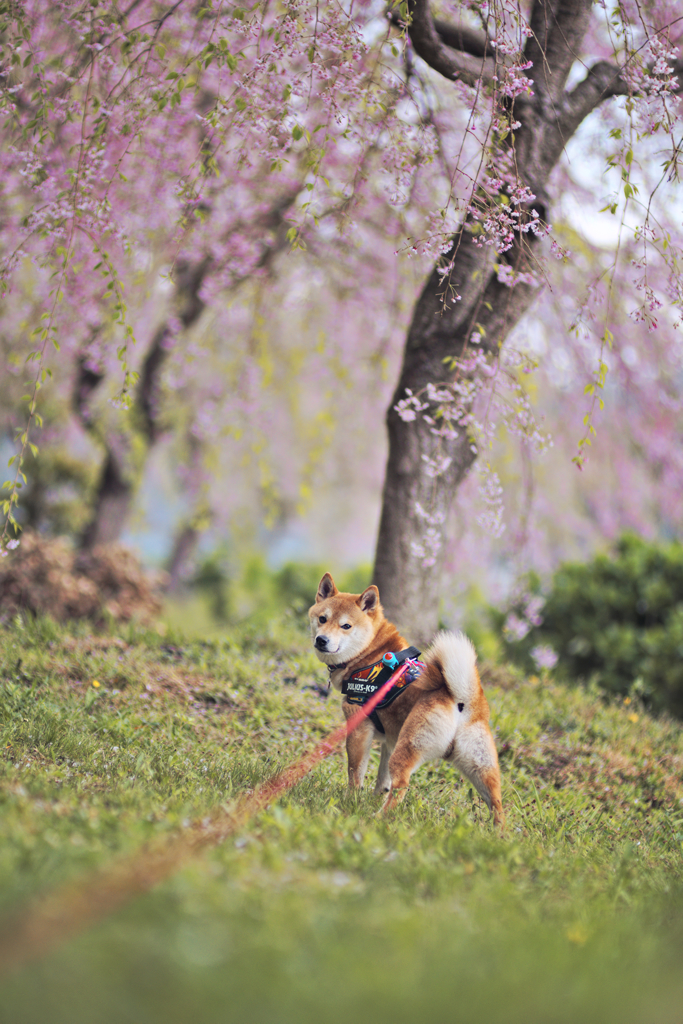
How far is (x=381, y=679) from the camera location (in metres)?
3.48

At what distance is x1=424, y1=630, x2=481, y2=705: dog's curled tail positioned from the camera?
126 inches

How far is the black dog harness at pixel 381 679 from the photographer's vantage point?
136 inches

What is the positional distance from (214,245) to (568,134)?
352 centimetres

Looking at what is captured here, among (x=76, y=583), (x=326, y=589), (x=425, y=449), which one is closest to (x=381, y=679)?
(x=326, y=589)

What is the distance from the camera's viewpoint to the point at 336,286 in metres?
8.68

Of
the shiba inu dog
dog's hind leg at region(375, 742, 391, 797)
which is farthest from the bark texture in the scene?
dog's hind leg at region(375, 742, 391, 797)

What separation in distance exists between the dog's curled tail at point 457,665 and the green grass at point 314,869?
21.3 inches

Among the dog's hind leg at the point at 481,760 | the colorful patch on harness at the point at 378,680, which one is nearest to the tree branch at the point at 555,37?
the colorful patch on harness at the point at 378,680

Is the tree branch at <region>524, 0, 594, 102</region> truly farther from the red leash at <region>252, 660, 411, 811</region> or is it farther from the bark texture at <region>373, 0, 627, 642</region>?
the red leash at <region>252, 660, 411, 811</region>

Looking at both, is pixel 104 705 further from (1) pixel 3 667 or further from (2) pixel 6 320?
(2) pixel 6 320

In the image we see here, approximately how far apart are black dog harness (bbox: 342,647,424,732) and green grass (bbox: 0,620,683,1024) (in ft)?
1.43

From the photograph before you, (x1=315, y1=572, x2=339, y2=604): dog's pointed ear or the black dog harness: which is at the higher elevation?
(x1=315, y1=572, x2=339, y2=604): dog's pointed ear

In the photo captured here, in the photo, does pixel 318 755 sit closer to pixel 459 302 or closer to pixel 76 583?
pixel 459 302

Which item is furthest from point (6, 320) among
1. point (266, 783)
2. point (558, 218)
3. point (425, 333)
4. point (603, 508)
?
point (603, 508)
